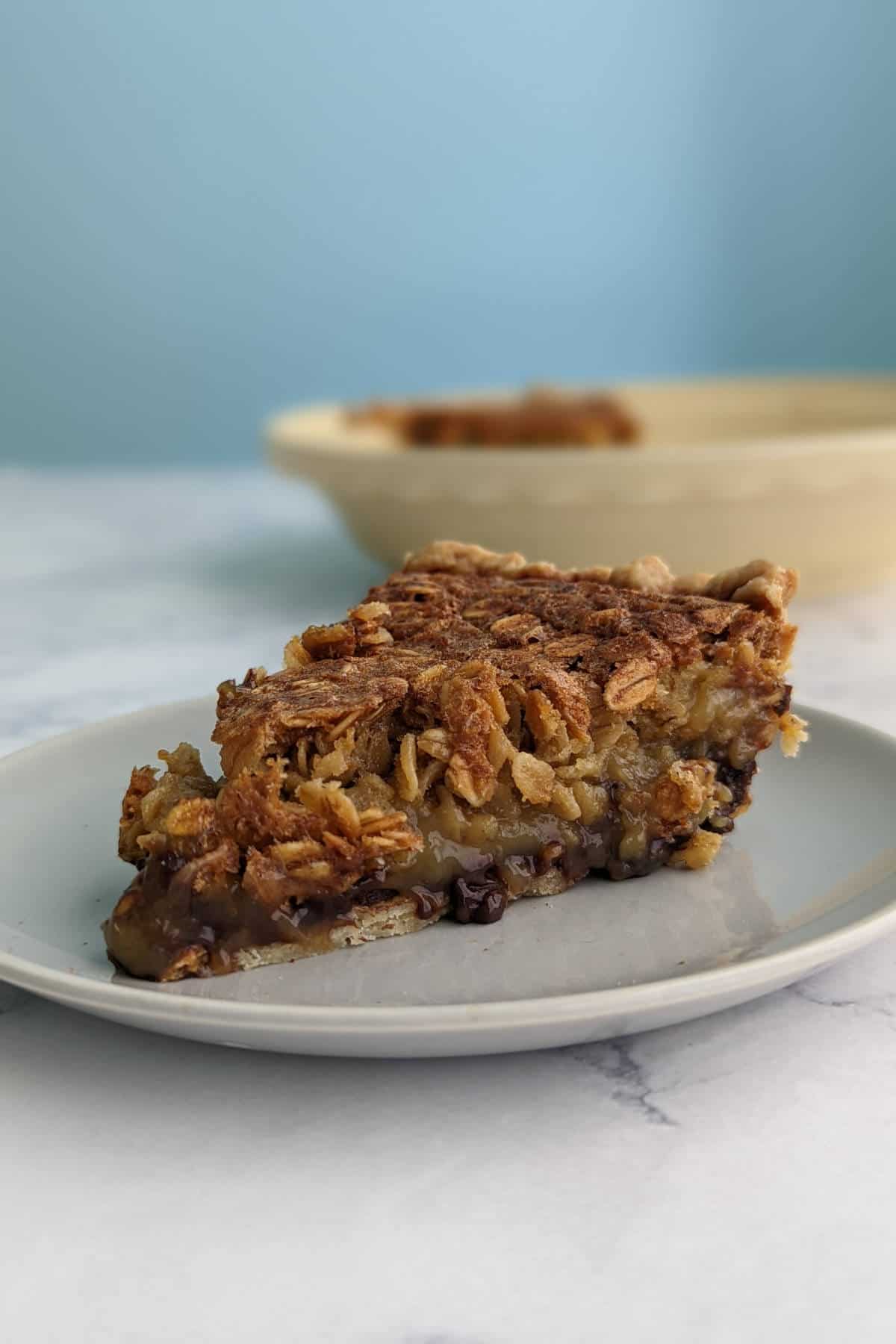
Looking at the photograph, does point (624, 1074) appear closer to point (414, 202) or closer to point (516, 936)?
point (516, 936)

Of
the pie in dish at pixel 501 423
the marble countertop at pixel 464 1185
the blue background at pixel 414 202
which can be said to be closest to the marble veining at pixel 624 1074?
the marble countertop at pixel 464 1185

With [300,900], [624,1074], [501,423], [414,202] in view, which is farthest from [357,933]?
[414,202]

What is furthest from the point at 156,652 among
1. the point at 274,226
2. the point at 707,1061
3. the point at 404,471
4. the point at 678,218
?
the point at 678,218

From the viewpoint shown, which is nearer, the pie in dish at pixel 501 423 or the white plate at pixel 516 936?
the white plate at pixel 516 936

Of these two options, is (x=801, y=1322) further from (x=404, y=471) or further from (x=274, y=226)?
(x=274, y=226)

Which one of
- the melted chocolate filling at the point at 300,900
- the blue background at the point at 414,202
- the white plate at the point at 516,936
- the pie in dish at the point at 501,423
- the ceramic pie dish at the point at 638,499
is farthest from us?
the blue background at the point at 414,202

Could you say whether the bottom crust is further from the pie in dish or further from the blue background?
the blue background

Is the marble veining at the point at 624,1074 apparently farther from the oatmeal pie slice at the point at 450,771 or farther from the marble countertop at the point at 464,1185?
the oatmeal pie slice at the point at 450,771
